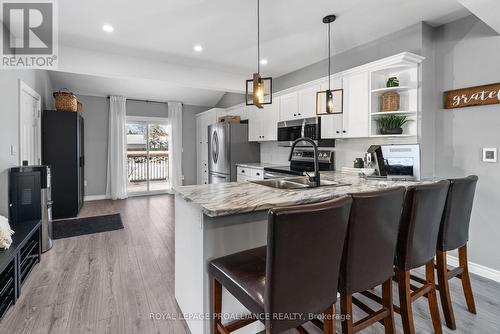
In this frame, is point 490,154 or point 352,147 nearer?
point 490,154

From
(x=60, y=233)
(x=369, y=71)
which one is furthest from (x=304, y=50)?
(x=60, y=233)

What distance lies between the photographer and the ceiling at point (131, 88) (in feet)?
18.2

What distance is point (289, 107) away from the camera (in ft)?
14.2

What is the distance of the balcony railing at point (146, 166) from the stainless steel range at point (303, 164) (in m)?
4.07

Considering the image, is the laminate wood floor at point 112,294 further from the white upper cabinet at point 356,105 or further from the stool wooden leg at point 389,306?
the white upper cabinet at point 356,105

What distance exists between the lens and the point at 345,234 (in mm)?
1237

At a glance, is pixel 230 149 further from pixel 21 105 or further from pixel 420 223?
pixel 420 223

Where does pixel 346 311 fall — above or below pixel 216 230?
below

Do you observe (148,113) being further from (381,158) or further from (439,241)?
(439,241)

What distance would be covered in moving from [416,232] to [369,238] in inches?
17.1

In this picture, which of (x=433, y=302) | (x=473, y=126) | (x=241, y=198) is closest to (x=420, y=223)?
(x=433, y=302)

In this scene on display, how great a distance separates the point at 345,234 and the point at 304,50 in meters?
3.18

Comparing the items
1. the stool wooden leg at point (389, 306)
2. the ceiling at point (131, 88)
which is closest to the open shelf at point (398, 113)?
the stool wooden leg at point (389, 306)

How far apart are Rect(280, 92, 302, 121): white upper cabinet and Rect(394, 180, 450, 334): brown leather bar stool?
273 cm
